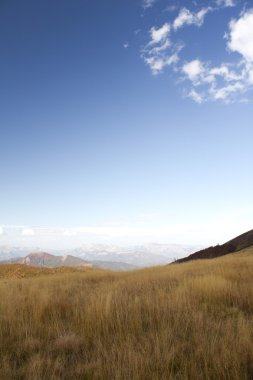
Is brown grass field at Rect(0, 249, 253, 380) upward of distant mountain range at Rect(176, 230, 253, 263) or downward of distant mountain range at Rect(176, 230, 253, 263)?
downward

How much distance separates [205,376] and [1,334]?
3.08 metres

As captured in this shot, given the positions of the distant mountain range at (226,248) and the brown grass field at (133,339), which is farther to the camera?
the distant mountain range at (226,248)

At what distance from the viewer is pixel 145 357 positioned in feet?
11.2

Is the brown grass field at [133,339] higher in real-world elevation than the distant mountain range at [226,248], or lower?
lower

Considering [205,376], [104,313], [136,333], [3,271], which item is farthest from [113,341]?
[3,271]

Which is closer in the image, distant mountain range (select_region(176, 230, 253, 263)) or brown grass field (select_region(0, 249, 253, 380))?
brown grass field (select_region(0, 249, 253, 380))

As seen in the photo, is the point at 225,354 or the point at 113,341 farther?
the point at 113,341

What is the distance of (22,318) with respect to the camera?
5434 mm

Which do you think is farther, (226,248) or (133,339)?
(226,248)

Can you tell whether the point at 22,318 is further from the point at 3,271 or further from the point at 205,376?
the point at 3,271

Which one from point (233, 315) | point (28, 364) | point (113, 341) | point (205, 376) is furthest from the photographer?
point (233, 315)

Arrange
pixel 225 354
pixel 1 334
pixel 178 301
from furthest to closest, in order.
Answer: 1. pixel 178 301
2. pixel 1 334
3. pixel 225 354

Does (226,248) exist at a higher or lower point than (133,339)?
higher

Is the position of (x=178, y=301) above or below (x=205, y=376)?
above
